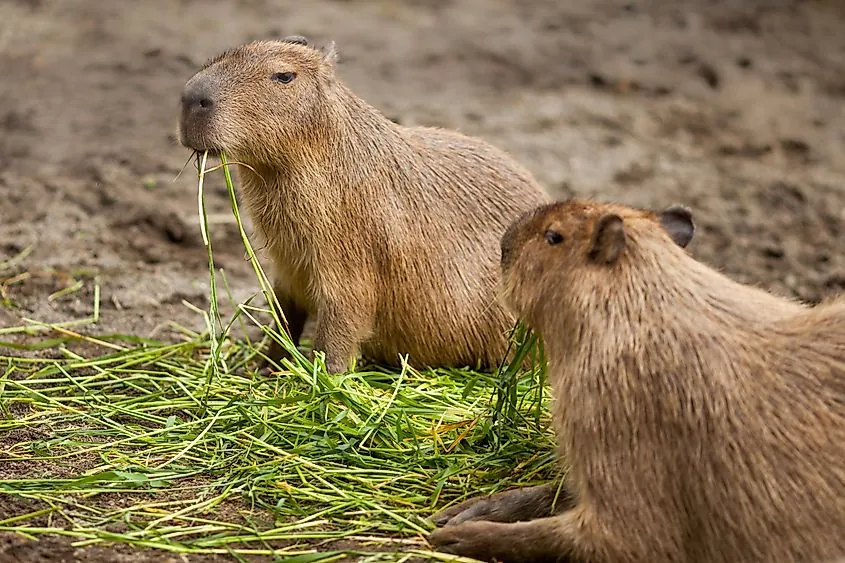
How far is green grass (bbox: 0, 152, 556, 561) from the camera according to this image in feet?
13.8

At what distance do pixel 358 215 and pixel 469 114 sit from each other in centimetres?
436

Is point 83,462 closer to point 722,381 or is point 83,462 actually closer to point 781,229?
point 722,381

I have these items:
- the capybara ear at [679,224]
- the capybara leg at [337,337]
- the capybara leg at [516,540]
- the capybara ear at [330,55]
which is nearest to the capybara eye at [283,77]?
the capybara ear at [330,55]

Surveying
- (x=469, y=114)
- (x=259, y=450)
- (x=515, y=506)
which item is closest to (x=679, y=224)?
(x=515, y=506)

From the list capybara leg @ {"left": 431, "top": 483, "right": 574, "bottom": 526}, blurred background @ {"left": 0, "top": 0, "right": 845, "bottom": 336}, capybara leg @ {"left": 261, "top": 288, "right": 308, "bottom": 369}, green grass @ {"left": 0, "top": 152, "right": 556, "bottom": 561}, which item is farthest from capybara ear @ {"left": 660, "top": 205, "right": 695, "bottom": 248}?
blurred background @ {"left": 0, "top": 0, "right": 845, "bottom": 336}

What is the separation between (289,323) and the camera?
244 inches

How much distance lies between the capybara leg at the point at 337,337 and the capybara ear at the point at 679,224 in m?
1.94

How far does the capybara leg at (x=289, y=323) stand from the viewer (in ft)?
19.9

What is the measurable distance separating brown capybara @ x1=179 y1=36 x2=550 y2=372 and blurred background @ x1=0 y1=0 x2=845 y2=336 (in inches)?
51.4

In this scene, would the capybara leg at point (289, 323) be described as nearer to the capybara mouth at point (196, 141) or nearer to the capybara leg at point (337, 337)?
the capybara leg at point (337, 337)

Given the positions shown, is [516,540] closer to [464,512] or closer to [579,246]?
[464,512]

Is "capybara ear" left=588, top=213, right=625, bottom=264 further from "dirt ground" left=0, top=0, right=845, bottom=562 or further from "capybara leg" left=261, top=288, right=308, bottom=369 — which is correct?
"dirt ground" left=0, top=0, right=845, bottom=562

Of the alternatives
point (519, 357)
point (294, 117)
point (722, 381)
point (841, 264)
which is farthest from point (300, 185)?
point (841, 264)

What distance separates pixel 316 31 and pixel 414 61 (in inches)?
38.1
